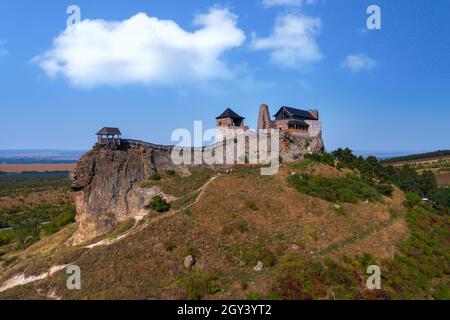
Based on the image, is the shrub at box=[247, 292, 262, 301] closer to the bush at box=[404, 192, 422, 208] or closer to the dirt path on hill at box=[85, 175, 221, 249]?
the dirt path on hill at box=[85, 175, 221, 249]

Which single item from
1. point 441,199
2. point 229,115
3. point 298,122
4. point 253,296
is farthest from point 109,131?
point 441,199

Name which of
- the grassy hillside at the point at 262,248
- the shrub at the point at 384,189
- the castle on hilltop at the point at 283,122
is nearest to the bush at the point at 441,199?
the shrub at the point at 384,189

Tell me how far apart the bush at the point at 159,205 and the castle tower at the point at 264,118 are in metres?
22.8

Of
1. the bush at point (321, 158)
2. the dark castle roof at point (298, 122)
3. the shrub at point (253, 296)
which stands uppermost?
the dark castle roof at point (298, 122)

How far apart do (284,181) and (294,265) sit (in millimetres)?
14958

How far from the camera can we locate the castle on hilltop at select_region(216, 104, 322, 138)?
169 ft

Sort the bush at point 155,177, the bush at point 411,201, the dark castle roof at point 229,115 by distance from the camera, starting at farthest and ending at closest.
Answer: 1. the dark castle roof at point 229,115
2. the bush at point 411,201
3. the bush at point 155,177

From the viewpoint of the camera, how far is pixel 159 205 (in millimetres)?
35094

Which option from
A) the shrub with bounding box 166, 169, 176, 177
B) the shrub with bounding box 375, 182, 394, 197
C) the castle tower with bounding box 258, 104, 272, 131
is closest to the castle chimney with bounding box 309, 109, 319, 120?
the castle tower with bounding box 258, 104, 272, 131

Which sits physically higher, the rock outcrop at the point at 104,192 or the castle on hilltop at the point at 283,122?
the castle on hilltop at the point at 283,122

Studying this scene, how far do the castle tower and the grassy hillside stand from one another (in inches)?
515

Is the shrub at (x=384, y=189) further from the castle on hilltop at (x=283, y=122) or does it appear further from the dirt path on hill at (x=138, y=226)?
the dirt path on hill at (x=138, y=226)

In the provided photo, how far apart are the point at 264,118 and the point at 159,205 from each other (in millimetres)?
24460

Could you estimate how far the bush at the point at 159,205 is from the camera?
34.8m
